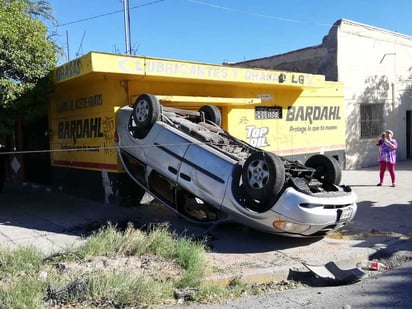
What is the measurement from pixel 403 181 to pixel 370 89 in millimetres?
5914

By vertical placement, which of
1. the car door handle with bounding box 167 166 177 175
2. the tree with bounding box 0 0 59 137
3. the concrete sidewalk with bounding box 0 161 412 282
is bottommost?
the concrete sidewalk with bounding box 0 161 412 282

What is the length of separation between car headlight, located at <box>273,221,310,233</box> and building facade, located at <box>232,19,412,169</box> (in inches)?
438

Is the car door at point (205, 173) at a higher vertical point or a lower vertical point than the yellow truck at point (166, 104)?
lower

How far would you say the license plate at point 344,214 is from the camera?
6523mm

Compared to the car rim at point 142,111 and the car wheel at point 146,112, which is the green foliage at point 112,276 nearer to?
the car wheel at point 146,112

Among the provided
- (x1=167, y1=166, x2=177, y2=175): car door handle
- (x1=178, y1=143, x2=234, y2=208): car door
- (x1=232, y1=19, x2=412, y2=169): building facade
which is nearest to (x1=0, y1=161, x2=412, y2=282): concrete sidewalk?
(x1=178, y1=143, x2=234, y2=208): car door

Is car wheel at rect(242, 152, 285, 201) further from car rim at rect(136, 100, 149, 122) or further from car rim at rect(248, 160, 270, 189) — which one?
car rim at rect(136, 100, 149, 122)

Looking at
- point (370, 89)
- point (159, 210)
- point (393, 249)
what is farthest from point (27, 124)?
point (370, 89)

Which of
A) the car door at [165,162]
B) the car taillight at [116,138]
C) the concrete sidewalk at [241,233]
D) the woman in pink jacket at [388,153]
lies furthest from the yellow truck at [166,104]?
the woman in pink jacket at [388,153]

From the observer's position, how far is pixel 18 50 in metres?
9.15

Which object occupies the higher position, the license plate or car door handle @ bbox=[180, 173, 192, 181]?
car door handle @ bbox=[180, 173, 192, 181]

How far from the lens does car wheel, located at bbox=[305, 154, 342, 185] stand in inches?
285

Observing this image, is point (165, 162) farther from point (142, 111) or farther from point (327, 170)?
point (327, 170)

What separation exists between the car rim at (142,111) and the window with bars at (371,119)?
12.1 meters
